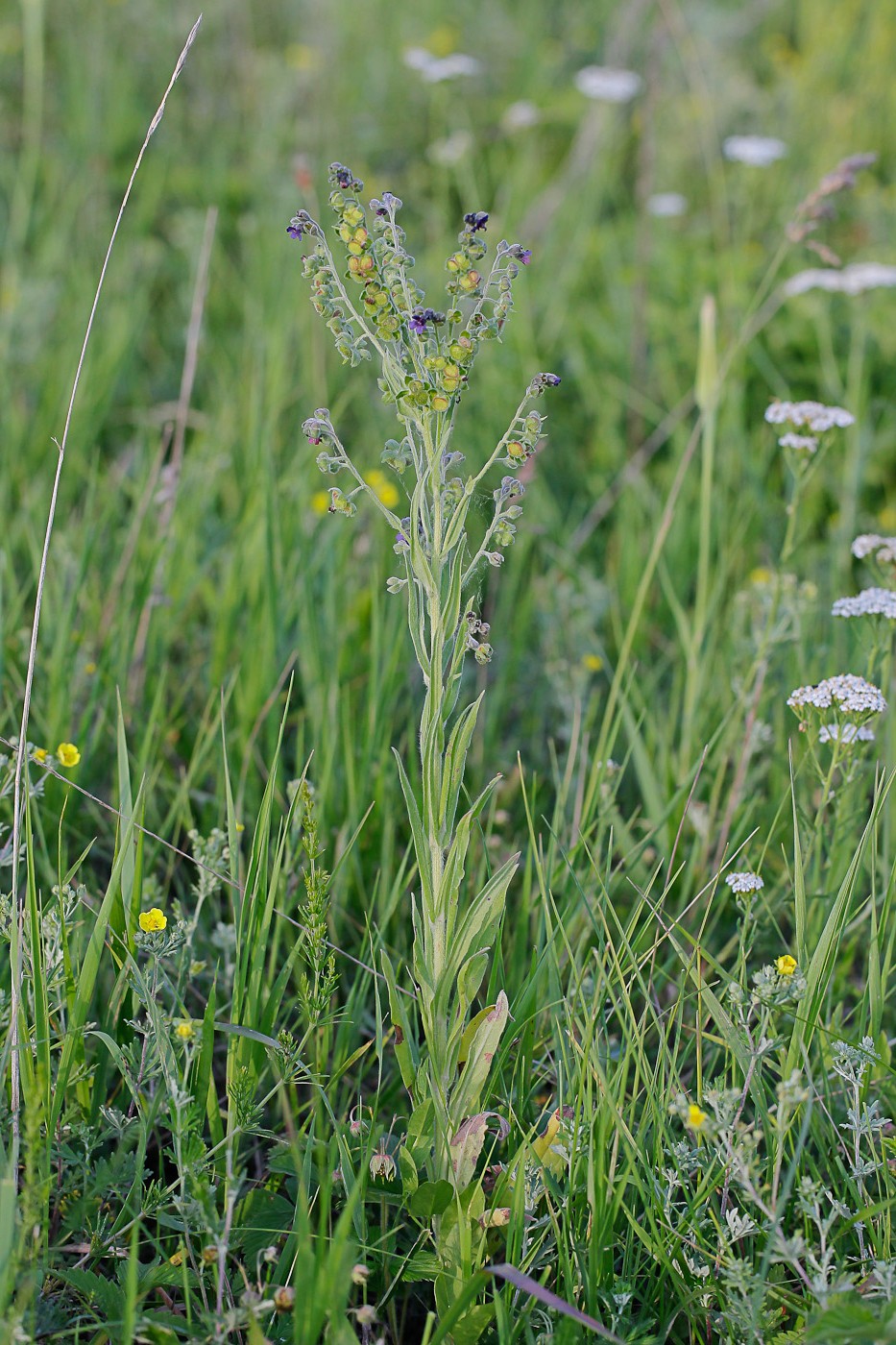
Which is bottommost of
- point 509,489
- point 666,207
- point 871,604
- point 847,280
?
point 871,604

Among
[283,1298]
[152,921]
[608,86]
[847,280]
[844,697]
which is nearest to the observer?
[283,1298]

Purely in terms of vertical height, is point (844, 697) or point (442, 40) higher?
point (442, 40)

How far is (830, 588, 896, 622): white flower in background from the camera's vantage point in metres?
1.52

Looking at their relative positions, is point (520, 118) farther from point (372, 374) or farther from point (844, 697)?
point (844, 697)

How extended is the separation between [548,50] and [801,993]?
568 cm

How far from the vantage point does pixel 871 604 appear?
1538 mm

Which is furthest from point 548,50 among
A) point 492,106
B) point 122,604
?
point 122,604

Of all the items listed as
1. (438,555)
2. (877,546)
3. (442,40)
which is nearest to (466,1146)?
(438,555)

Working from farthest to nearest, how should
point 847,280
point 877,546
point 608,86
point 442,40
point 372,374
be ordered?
point 442,40
point 608,86
point 372,374
point 847,280
point 877,546

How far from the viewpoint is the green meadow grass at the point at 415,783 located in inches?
43.9

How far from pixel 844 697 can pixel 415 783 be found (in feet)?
2.20

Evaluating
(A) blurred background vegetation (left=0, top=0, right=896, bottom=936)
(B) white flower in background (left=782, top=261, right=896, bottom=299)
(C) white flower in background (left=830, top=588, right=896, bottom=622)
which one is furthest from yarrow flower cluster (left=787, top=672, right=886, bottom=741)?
(B) white flower in background (left=782, top=261, right=896, bottom=299)

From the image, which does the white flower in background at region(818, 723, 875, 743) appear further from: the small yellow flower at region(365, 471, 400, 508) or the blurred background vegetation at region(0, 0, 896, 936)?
the small yellow flower at region(365, 471, 400, 508)

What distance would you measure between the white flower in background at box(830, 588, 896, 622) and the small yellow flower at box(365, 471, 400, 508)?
1232 mm
